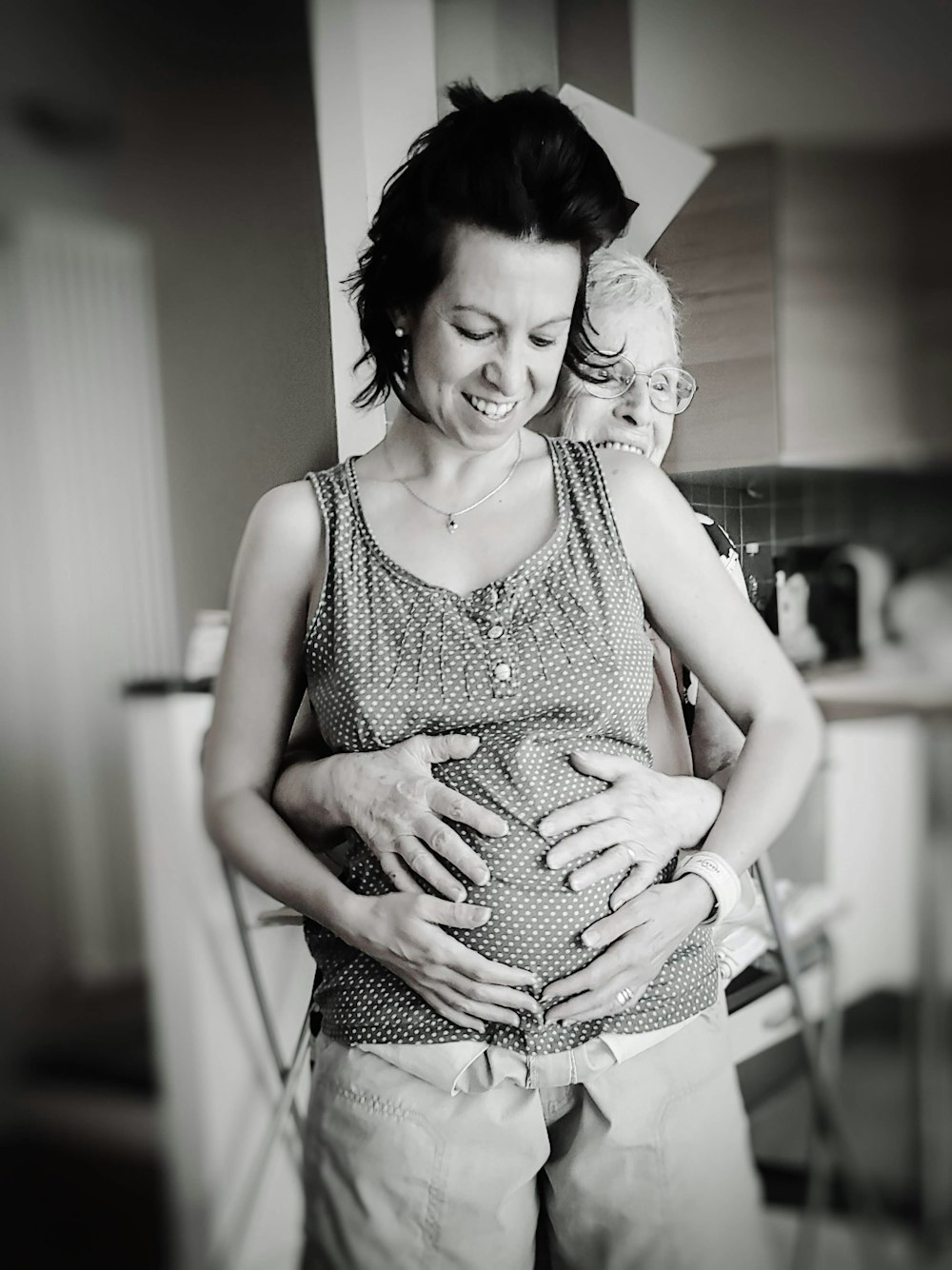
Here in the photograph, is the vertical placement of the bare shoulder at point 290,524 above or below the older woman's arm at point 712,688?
above

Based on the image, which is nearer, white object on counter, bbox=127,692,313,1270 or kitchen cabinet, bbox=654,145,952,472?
kitchen cabinet, bbox=654,145,952,472

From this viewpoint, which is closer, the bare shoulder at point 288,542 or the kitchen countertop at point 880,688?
the kitchen countertop at point 880,688

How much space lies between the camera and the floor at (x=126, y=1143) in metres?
0.72

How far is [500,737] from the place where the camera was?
732 millimetres

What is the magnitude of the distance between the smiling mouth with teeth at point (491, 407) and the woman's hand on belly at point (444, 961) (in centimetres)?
33

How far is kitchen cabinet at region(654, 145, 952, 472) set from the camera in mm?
674

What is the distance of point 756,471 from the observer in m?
0.75

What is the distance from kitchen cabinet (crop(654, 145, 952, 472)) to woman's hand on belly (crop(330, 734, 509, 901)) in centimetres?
28

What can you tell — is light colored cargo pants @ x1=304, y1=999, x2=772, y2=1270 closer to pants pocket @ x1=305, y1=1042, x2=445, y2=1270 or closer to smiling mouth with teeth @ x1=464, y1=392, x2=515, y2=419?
pants pocket @ x1=305, y1=1042, x2=445, y2=1270

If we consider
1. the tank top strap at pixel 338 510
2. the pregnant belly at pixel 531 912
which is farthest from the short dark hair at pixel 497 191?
the pregnant belly at pixel 531 912

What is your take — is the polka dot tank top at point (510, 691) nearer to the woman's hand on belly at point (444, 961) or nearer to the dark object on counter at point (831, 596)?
the woman's hand on belly at point (444, 961)

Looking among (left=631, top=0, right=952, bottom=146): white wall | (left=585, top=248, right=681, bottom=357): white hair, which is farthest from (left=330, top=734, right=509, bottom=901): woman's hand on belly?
(left=631, top=0, right=952, bottom=146): white wall

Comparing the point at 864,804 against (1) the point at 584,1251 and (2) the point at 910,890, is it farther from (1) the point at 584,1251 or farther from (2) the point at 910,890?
(1) the point at 584,1251

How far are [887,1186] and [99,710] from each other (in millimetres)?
627
